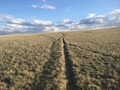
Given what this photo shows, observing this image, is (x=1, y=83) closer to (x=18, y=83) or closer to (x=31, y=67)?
(x=18, y=83)

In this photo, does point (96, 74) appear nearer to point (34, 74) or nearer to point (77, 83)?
point (77, 83)

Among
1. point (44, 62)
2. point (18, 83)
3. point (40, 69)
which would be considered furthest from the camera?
point (44, 62)

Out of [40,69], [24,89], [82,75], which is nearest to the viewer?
[24,89]

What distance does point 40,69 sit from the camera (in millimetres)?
20781

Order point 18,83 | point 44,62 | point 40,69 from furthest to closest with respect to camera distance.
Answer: point 44,62, point 40,69, point 18,83

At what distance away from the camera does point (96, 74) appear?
18.8m

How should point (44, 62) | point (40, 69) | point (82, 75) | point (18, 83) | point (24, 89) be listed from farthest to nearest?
point (44, 62)
point (40, 69)
point (82, 75)
point (18, 83)
point (24, 89)

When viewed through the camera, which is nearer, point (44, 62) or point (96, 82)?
point (96, 82)

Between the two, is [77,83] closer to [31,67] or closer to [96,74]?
[96,74]

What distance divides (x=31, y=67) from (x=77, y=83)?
22.7 feet

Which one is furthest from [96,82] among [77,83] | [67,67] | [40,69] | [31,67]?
[31,67]

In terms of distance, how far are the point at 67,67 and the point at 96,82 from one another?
15.9ft

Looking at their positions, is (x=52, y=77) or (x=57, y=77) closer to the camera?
(x=57, y=77)

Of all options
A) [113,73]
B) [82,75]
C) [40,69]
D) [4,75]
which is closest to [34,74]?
[40,69]
